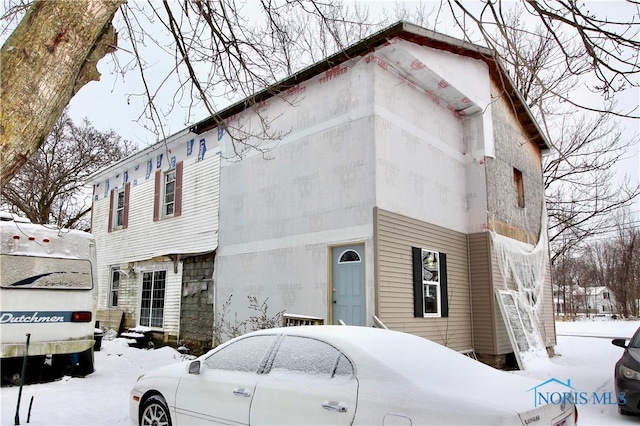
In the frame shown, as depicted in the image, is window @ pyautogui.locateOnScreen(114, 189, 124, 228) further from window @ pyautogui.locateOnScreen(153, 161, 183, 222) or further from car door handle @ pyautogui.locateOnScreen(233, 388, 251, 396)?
car door handle @ pyautogui.locateOnScreen(233, 388, 251, 396)

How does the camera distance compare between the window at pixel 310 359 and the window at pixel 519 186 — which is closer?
the window at pixel 310 359

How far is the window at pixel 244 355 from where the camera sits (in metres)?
4.36

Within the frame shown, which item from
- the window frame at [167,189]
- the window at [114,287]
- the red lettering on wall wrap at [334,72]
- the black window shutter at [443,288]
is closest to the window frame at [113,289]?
the window at [114,287]

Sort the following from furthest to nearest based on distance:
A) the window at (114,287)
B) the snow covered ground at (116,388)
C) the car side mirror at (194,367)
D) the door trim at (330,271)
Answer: the window at (114,287) → the door trim at (330,271) → the snow covered ground at (116,388) → the car side mirror at (194,367)

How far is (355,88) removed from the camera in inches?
392

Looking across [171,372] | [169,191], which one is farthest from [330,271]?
[169,191]

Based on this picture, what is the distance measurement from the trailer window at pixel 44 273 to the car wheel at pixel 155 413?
14.6 feet

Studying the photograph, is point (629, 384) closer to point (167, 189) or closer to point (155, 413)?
point (155, 413)

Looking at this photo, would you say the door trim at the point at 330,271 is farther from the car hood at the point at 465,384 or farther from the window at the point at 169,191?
the window at the point at 169,191

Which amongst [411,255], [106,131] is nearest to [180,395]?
[411,255]

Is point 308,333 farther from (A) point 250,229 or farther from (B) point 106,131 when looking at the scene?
(B) point 106,131

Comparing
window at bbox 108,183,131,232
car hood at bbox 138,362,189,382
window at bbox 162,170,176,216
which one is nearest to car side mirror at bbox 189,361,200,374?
car hood at bbox 138,362,189,382

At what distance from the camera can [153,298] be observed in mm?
14859

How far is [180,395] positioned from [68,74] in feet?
10.5
